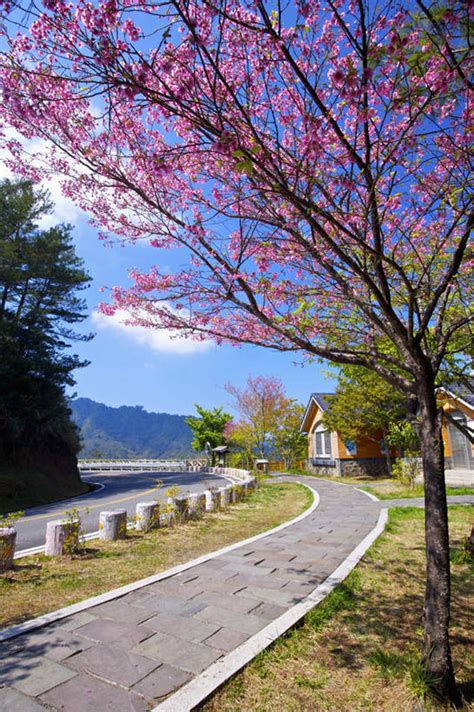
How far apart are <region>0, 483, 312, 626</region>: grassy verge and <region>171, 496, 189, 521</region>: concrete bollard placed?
0.78ft

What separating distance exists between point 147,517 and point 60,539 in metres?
2.11

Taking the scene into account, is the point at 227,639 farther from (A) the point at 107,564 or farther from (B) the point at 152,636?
(A) the point at 107,564

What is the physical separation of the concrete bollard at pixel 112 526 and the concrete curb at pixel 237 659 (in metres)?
4.06

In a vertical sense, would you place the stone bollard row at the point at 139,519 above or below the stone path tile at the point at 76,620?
above

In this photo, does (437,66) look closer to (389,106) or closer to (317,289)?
(389,106)

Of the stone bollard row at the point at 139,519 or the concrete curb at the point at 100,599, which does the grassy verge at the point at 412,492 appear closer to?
the stone bollard row at the point at 139,519

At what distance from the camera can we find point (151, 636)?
371 cm

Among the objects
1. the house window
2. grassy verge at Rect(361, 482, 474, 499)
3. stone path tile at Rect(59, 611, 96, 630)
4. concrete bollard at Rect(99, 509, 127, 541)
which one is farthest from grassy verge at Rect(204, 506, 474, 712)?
the house window

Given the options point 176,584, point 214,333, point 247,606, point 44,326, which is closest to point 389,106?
point 214,333

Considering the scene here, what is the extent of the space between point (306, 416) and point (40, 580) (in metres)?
27.7

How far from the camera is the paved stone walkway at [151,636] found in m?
2.88

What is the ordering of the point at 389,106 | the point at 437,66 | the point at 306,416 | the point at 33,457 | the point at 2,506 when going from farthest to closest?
the point at 306,416 → the point at 33,457 → the point at 2,506 → the point at 389,106 → the point at 437,66

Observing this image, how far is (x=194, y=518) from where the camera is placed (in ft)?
31.4

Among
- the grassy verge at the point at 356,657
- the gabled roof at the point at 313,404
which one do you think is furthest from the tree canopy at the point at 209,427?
the grassy verge at the point at 356,657
